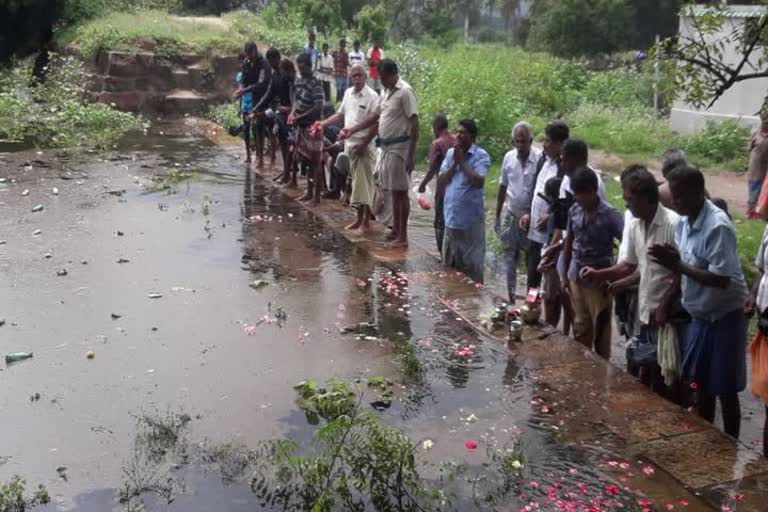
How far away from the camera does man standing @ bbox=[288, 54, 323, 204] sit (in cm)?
1005

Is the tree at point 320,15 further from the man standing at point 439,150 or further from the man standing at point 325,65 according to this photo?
the man standing at point 439,150

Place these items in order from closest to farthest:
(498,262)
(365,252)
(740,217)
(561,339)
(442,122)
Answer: (561,339) < (442,122) < (365,252) < (498,262) < (740,217)

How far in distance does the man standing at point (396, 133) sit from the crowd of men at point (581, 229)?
1 centimetres

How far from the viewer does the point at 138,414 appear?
495 cm

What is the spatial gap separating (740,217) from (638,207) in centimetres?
724

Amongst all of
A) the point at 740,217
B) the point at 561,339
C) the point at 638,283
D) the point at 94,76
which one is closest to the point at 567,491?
the point at 638,283

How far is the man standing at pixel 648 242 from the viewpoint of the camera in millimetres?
4879

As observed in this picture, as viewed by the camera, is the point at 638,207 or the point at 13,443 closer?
the point at 13,443

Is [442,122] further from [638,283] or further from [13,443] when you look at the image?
[13,443]

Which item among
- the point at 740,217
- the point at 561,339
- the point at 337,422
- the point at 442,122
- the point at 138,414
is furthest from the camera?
the point at 740,217

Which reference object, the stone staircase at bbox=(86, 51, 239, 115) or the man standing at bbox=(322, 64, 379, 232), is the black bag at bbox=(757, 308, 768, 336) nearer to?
the man standing at bbox=(322, 64, 379, 232)

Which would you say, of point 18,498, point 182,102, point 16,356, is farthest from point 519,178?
point 182,102

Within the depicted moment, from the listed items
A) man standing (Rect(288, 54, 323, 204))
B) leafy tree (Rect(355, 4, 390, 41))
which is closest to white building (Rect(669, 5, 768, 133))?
man standing (Rect(288, 54, 323, 204))

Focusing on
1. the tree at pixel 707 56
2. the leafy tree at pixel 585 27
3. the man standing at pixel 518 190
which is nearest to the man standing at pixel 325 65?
the leafy tree at pixel 585 27
